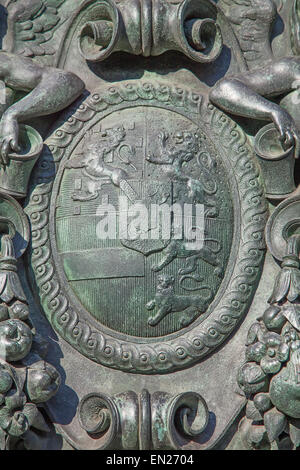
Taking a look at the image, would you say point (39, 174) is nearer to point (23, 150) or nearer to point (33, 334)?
point (23, 150)

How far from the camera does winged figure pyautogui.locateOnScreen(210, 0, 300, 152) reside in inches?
281

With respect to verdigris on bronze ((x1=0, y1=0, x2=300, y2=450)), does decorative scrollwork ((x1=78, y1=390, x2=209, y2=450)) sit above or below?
below

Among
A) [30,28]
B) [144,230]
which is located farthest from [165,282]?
[30,28]

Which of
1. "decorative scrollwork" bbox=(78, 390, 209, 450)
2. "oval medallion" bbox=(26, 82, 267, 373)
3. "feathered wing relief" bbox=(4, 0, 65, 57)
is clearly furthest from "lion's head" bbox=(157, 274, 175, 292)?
"feathered wing relief" bbox=(4, 0, 65, 57)

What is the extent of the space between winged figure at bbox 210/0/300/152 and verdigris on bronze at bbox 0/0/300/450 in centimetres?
1

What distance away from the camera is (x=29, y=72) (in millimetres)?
7141

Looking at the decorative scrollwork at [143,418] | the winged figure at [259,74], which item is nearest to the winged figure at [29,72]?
the winged figure at [259,74]

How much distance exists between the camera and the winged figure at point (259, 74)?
23.4 ft

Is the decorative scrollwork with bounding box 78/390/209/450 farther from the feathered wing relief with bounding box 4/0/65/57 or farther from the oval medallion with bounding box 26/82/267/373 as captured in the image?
the feathered wing relief with bounding box 4/0/65/57

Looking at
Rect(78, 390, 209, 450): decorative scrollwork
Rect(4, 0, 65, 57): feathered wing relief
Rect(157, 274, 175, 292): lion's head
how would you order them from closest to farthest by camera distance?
Rect(78, 390, 209, 450): decorative scrollwork → Rect(157, 274, 175, 292): lion's head → Rect(4, 0, 65, 57): feathered wing relief

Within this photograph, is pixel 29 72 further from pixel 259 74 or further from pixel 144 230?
pixel 259 74

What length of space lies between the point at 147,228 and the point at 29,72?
1.34 meters

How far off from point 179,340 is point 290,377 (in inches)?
30.6

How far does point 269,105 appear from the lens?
7.13 meters
